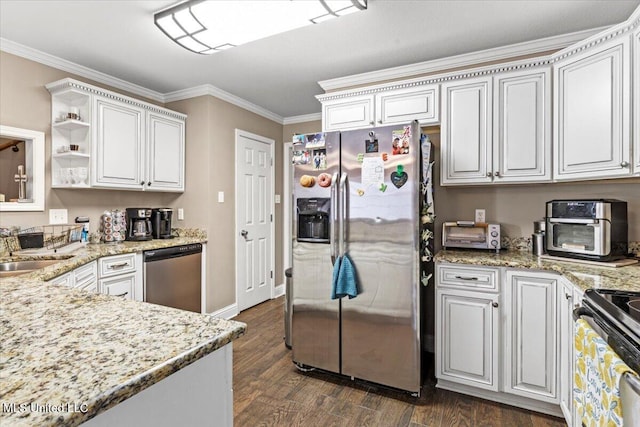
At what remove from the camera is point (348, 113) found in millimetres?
2965

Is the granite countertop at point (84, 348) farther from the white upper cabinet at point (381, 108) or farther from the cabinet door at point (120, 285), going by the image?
the white upper cabinet at point (381, 108)

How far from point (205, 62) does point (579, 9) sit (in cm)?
266

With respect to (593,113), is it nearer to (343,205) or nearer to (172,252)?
(343,205)

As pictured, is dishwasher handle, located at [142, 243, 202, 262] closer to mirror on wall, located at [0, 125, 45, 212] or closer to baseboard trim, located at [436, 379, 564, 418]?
mirror on wall, located at [0, 125, 45, 212]

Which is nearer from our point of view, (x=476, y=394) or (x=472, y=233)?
(x=476, y=394)

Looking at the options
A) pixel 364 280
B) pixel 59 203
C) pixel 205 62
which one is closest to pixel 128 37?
pixel 205 62

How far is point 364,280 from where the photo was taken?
2.25 metres

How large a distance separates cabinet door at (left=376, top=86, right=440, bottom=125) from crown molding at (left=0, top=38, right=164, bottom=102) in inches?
94.9

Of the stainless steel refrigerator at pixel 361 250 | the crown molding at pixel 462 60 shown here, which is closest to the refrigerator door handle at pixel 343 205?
the stainless steel refrigerator at pixel 361 250

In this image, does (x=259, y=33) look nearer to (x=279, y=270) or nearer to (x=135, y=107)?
(x=135, y=107)

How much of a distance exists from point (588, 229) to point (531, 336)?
2.40ft

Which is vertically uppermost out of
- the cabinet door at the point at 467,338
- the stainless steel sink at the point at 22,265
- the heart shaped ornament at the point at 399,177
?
the heart shaped ornament at the point at 399,177

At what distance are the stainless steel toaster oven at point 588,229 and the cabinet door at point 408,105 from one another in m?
1.09

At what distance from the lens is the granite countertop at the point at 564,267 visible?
62.2 inches
